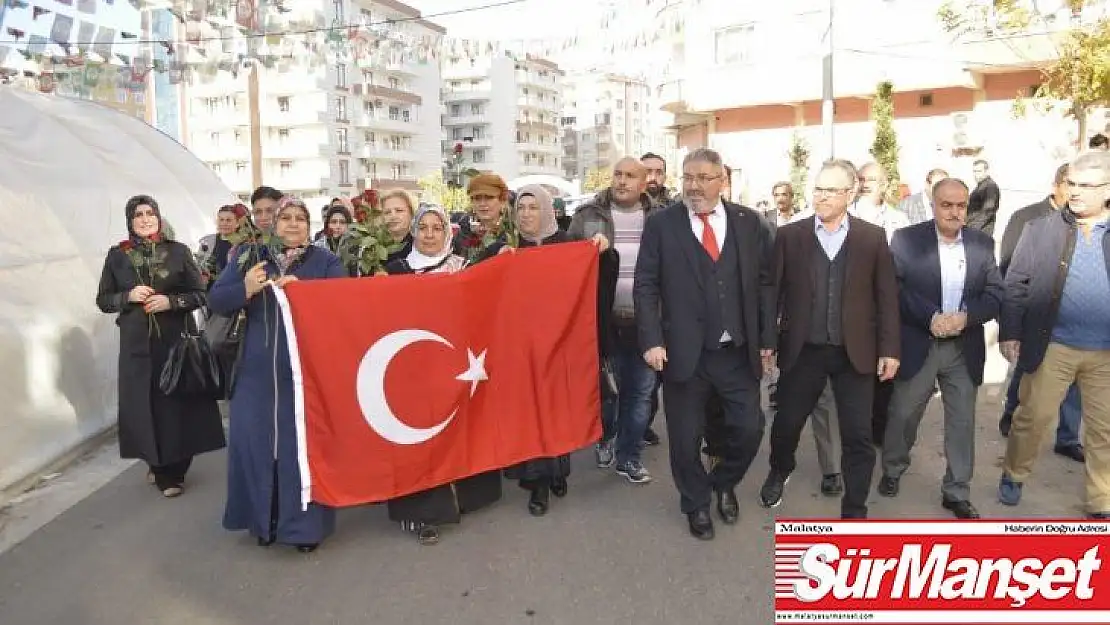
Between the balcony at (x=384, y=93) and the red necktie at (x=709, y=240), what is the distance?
64.3 metres

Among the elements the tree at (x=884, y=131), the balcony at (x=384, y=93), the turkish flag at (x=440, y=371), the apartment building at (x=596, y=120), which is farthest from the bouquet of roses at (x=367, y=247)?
the apartment building at (x=596, y=120)

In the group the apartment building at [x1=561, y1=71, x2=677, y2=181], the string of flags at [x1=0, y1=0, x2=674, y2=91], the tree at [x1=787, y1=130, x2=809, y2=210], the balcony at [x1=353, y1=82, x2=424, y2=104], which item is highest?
the apartment building at [x1=561, y1=71, x2=677, y2=181]

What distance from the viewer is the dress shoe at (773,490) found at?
5.14 m

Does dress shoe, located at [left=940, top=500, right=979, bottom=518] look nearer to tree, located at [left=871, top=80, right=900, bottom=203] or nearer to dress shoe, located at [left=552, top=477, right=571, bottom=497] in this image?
dress shoe, located at [left=552, top=477, right=571, bottom=497]

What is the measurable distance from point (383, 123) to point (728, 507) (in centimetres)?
6657

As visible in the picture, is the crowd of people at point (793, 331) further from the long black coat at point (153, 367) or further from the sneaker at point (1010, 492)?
the long black coat at point (153, 367)

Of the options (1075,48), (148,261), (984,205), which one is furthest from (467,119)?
(148,261)

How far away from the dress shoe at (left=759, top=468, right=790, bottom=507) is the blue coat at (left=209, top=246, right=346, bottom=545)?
2.51 metres

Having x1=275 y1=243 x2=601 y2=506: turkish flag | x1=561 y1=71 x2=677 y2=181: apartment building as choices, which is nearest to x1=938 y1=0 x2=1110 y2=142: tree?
x1=275 y1=243 x2=601 y2=506: turkish flag

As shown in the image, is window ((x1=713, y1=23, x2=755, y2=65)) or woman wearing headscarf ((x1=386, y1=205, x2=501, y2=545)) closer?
woman wearing headscarf ((x1=386, y1=205, x2=501, y2=545))

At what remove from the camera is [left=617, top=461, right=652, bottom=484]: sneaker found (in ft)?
18.6

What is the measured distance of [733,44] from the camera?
3384 centimetres

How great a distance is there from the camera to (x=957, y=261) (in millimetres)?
4809

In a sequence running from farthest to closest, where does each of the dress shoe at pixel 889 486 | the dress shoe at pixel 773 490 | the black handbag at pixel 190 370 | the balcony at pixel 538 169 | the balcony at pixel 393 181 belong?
the balcony at pixel 538 169 → the balcony at pixel 393 181 → the black handbag at pixel 190 370 → the dress shoe at pixel 889 486 → the dress shoe at pixel 773 490
